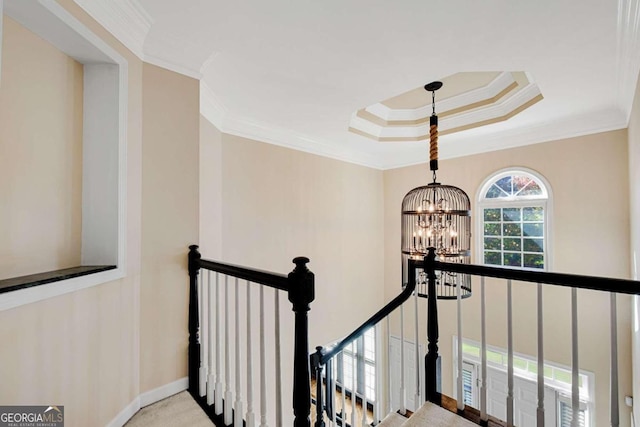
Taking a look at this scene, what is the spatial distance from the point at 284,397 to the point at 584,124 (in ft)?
16.8

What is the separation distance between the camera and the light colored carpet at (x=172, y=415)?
69.1 inches

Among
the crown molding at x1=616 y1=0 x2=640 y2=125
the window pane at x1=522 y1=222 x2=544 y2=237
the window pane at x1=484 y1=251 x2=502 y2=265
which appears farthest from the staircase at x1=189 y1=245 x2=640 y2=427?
the window pane at x1=484 y1=251 x2=502 y2=265

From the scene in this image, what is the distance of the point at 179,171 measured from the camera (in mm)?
2096

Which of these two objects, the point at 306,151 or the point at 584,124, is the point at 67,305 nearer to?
the point at 306,151

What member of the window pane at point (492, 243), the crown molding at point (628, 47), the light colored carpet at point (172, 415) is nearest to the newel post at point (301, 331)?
the light colored carpet at point (172, 415)

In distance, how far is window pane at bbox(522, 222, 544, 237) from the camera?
388cm

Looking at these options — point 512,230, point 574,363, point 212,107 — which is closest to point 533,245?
point 512,230

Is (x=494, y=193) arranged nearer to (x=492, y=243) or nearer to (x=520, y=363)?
(x=492, y=243)

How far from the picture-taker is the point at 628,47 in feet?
6.25

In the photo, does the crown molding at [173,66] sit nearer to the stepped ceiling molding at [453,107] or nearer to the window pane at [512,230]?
the stepped ceiling molding at [453,107]

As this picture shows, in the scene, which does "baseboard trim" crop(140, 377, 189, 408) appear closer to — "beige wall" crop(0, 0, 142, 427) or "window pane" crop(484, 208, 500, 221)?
"beige wall" crop(0, 0, 142, 427)

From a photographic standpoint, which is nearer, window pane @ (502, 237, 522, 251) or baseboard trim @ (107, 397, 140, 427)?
baseboard trim @ (107, 397, 140, 427)

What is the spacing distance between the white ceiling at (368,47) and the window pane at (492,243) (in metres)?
1.88

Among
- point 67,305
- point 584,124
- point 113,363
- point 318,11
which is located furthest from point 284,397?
point 584,124
